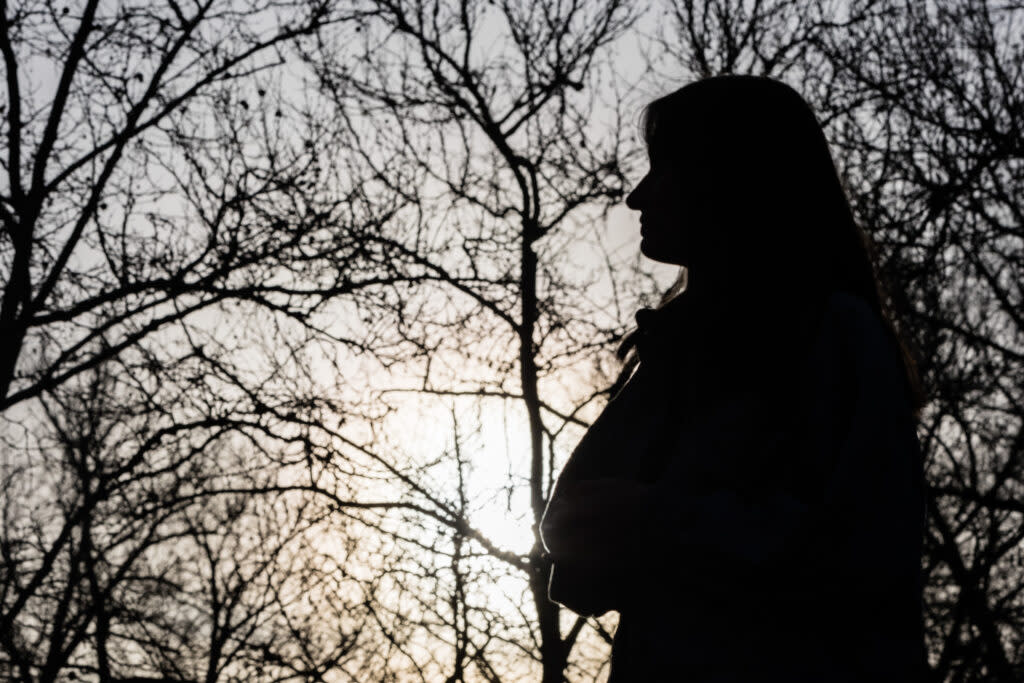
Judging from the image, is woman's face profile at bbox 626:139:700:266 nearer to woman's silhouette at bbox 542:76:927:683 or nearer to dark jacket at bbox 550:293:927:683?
woman's silhouette at bbox 542:76:927:683

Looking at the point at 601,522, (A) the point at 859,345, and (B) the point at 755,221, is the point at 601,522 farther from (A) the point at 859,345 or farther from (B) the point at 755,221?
(B) the point at 755,221

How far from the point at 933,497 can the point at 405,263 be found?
5253mm

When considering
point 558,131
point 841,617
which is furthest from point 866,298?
point 558,131

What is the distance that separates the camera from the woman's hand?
3.47ft

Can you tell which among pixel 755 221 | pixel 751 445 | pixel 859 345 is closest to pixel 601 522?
pixel 751 445

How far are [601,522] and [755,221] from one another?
440 mm

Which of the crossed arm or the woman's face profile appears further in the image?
the woman's face profile

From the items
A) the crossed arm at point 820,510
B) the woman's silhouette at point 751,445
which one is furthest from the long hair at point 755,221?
the crossed arm at point 820,510

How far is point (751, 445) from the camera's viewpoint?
3.56ft

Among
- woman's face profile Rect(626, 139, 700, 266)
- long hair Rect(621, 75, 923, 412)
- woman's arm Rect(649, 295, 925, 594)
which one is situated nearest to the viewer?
woman's arm Rect(649, 295, 925, 594)

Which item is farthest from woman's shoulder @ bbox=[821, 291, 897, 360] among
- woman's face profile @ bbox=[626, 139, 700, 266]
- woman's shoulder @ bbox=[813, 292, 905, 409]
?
woman's face profile @ bbox=[626, 139, 700, 266]

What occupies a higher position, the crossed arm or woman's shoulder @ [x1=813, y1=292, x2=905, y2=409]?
woman's shoulder @ [x1=813, y1=292, x2=905, y2=409]

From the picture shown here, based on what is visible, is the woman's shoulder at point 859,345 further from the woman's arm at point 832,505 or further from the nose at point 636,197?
the nose at point 636,197

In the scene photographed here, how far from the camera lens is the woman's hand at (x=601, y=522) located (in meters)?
1.06
